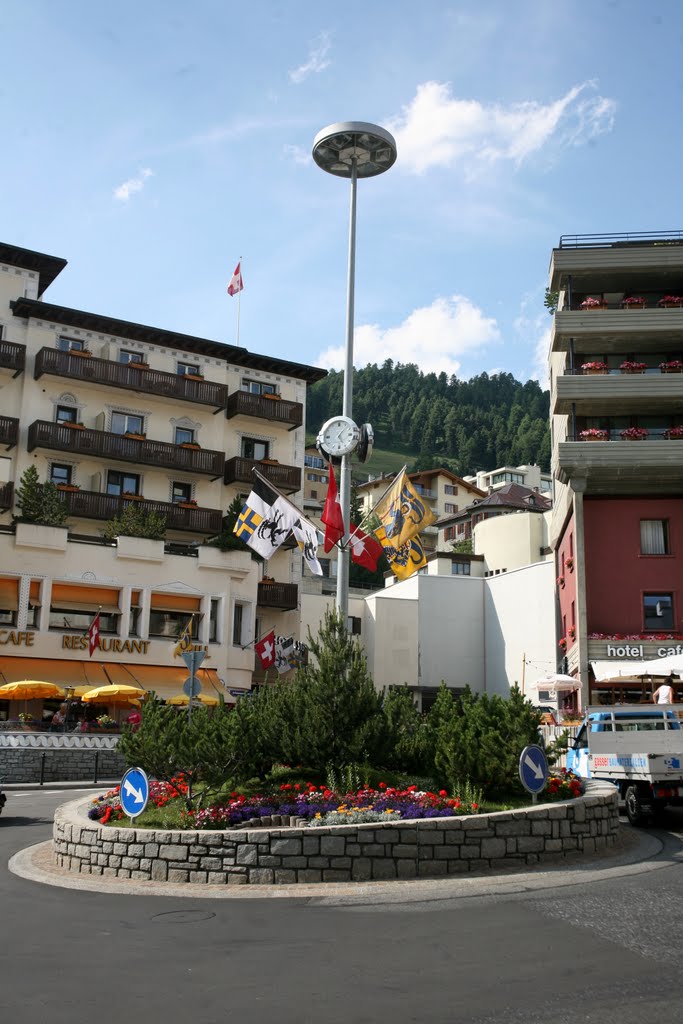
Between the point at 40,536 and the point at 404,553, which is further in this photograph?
the point at 40,536

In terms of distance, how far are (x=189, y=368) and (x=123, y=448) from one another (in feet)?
20.6

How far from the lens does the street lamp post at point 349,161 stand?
1945cm

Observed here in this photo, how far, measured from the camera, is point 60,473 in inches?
1773

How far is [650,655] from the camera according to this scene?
1470 inches

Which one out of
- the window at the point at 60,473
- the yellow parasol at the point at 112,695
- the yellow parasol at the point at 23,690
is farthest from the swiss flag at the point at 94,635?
the window at the point at 60,473

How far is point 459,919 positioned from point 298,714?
240 inches

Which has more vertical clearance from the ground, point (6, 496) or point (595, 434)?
point (595, 434)

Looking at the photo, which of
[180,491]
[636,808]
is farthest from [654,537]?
[636,808]

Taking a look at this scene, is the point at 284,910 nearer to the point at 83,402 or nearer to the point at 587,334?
the point at 587,334

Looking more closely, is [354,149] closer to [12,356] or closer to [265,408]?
[12,356]

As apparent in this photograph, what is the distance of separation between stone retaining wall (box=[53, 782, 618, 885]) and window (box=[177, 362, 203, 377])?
37.5 meters

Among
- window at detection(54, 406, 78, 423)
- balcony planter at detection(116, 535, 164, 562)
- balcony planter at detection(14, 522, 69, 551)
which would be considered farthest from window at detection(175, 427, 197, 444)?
balcony planter at detection(14, 522, 69, 551)

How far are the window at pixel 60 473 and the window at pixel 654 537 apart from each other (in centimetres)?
2461

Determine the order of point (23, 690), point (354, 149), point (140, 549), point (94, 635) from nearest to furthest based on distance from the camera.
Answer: point (354, 149)
point (23, 690)
point (94, 635)
point (140, 549)
